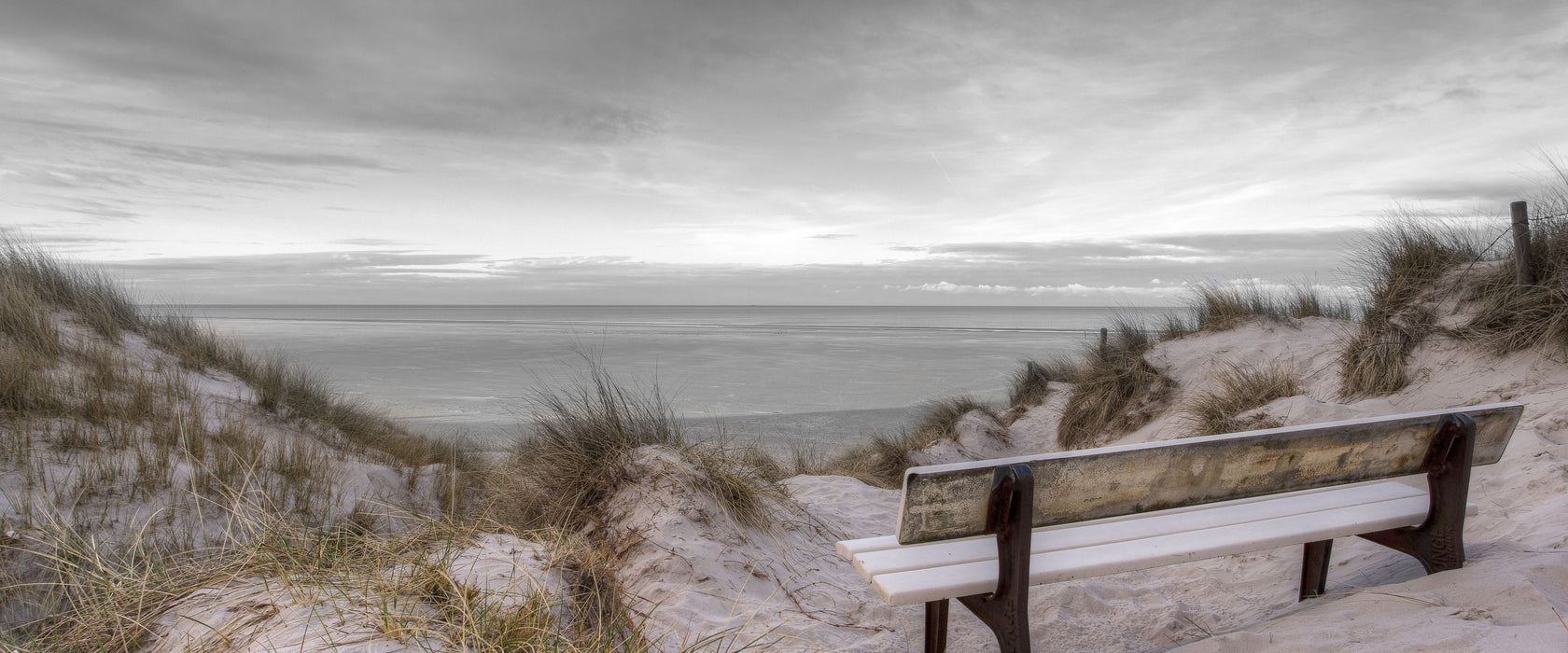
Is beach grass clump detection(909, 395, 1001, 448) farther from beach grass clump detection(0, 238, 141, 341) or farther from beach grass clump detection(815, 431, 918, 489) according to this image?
beach grass clump detection(0, 238, 141, 341)

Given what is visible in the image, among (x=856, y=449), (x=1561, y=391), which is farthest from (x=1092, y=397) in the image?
(x=1561, y=391)

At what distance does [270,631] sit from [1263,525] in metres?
3.39

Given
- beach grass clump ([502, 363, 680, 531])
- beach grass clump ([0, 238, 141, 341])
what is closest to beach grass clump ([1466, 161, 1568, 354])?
beach grass clump ([502, 363, 680, 531])

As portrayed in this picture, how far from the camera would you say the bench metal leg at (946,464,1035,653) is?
2.16 m

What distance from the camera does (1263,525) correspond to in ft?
8.61

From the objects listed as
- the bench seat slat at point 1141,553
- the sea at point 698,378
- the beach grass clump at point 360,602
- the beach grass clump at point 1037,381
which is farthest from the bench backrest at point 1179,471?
the beach grass clump at point 1037,381

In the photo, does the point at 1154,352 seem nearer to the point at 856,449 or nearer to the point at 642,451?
the point at 856,449

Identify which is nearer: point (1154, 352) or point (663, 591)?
point (663, 591)

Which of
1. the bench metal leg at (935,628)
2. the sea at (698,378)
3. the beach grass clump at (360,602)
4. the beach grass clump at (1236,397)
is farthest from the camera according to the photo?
the sea at (698,378)

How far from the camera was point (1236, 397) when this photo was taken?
682 cm

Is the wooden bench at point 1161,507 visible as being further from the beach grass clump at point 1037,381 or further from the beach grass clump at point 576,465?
the beach grass clump at point 1037,381

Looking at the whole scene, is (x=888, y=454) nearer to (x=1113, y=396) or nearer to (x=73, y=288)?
(x=1113, y=396)

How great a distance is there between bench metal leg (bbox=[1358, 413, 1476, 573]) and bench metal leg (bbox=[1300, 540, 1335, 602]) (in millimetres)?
190

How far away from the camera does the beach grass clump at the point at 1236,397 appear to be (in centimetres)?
624
